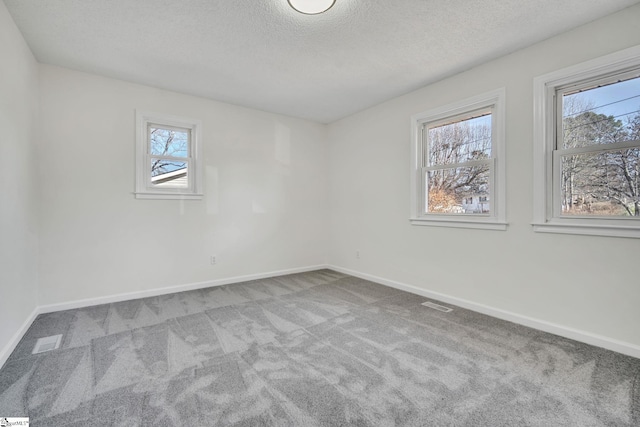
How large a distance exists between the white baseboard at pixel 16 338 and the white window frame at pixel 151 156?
4.99 feet

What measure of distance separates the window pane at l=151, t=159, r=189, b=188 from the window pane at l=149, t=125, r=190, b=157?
0.38ft

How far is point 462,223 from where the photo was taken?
10.7 ft

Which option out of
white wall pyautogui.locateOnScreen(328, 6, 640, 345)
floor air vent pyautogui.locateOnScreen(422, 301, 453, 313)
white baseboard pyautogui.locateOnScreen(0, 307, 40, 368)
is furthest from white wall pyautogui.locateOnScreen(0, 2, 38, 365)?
white wall pyautogui.locateOnScreen(328, 6, 640, 345)

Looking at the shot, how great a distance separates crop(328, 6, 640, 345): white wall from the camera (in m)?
2.29

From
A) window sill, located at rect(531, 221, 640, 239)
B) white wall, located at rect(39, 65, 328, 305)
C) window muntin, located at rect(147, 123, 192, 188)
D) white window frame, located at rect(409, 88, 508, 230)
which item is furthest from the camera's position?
window muntin, located at rect(147, 123, 192, 188)

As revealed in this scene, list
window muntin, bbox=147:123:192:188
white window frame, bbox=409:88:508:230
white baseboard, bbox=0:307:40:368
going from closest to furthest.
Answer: white baseboard, bbox=0:307:40:368 → white window frame, bbox=409:88:508:230 → window muntin, bbox=147:123:192:188

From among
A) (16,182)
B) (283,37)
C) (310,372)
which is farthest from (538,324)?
(16,182)

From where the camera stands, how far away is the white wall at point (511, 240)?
2289 millimetres

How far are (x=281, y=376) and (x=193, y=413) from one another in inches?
22.1

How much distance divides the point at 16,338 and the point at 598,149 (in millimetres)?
5044

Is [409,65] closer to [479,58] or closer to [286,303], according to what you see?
[479,58]

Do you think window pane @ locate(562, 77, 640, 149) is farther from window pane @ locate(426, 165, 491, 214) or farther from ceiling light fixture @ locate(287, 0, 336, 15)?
ceiling light fixture @ locate(287, 0, 336, 15)

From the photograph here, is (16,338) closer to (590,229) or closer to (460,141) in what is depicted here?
(460,141)

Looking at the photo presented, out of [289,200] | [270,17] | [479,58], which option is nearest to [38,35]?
[270,17]
